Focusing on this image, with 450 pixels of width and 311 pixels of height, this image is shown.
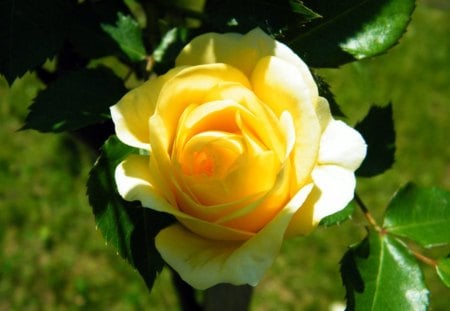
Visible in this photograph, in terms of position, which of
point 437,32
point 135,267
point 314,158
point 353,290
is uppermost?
point 314,158

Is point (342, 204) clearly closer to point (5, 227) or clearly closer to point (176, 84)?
point (176, 84)

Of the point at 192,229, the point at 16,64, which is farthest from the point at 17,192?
the point at 192,229

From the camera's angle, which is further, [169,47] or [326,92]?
[169,47]

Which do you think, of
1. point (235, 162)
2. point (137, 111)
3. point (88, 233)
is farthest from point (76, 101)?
point (88, 233)

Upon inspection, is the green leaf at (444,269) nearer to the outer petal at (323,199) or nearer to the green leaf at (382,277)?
the green leaf at (382,277)

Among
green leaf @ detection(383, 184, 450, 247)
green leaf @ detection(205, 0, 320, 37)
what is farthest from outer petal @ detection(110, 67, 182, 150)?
green leaf @ detection(383, 184, 450, 247)

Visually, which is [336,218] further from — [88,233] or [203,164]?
[88,233]
